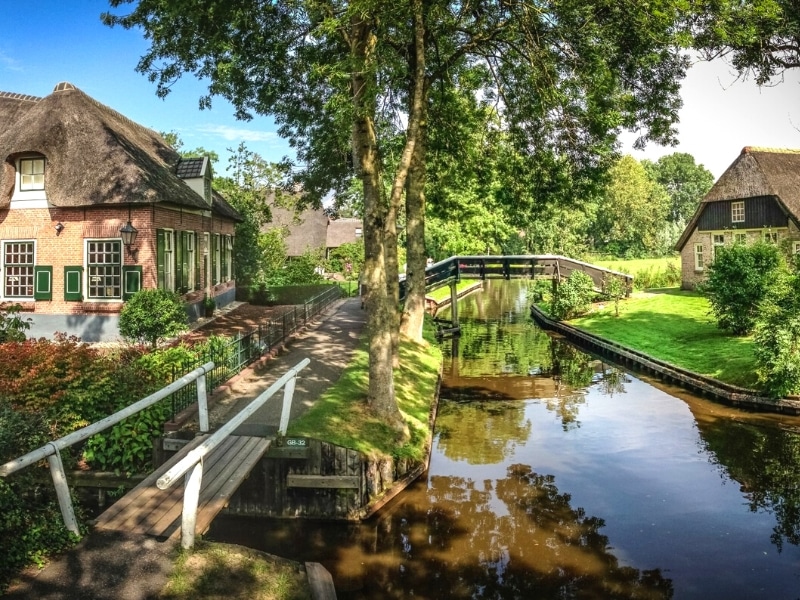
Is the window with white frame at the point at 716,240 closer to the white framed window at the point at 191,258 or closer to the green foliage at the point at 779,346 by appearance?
the green foliage at the point at 779,346

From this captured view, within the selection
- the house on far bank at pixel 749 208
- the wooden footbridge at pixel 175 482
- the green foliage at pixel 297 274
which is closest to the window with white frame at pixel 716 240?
the house on far bank at pixel 749 208

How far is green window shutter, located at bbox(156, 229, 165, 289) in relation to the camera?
20691mm

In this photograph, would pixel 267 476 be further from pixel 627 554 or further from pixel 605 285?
pixel 605 285

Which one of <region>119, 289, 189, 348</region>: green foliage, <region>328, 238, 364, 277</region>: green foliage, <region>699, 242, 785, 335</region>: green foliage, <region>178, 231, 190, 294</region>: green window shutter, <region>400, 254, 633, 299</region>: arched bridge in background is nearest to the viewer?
<region>119, 289, 189, 348</region>: green foliage

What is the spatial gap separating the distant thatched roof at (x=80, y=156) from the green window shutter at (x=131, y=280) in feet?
6.79

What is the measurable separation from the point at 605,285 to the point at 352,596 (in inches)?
1156

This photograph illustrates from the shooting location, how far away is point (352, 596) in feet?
26.9

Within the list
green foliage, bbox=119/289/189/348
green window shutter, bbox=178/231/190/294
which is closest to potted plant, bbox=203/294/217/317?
green window shutter, bbox=178/231/190/294

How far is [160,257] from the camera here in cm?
2095

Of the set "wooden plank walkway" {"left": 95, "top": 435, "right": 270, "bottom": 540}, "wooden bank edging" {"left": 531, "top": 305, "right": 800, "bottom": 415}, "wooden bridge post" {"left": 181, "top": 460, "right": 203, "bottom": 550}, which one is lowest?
"wooden bank edging" {"left": 531, "top": 305, "right": 800, "bottom": 415}

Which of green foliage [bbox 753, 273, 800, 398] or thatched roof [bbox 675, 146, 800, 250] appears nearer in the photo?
green foliage [bbox 753, 273, 800, 398]

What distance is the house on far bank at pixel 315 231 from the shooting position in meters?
59.3

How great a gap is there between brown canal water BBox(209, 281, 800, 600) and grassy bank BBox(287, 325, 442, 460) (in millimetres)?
799

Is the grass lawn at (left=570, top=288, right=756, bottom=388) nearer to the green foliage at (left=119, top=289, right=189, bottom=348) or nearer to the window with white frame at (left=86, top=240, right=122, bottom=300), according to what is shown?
the green foliage at (left=119, top=289, right=189, bottom=348)
